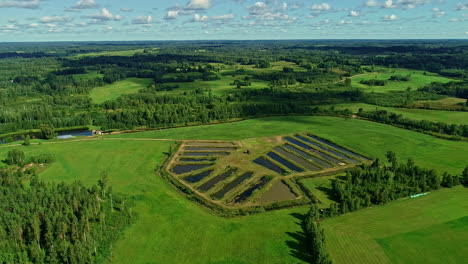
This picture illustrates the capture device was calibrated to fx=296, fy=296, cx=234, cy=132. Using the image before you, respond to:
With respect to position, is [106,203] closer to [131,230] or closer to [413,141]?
[131,230]

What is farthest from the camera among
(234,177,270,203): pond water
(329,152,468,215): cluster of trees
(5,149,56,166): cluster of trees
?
(5,149,56,166): cluster of trees

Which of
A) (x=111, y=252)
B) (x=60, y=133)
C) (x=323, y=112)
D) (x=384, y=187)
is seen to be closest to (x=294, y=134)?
(x=323, y=112)

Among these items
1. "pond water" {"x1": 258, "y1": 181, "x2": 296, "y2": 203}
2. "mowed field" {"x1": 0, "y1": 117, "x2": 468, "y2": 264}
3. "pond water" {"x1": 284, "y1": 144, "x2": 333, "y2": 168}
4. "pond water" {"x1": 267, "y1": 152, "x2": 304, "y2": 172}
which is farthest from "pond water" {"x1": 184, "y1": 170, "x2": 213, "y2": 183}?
"pond water" {"x1": 284, "y1": 144, "x2": 333, "y2": 168}

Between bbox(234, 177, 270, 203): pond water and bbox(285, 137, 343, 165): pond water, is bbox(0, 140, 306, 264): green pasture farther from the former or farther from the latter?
bbox(285, 137, 343, 165): pond water

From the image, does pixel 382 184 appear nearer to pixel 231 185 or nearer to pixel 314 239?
pixel 314 239

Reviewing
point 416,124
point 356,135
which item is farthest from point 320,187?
point 416,124
